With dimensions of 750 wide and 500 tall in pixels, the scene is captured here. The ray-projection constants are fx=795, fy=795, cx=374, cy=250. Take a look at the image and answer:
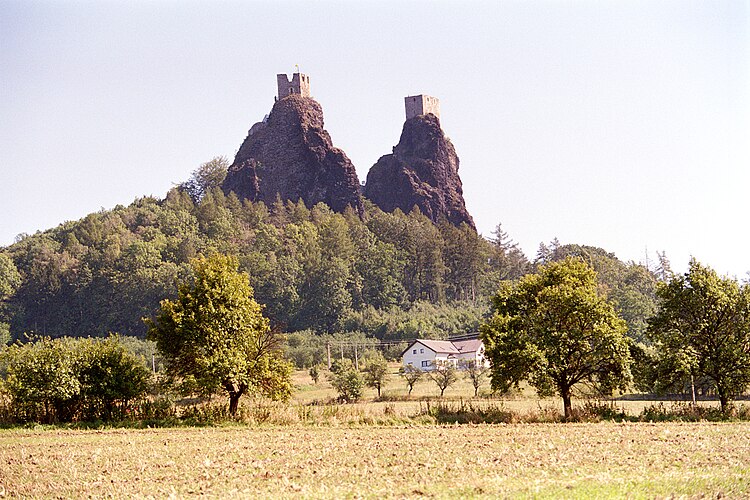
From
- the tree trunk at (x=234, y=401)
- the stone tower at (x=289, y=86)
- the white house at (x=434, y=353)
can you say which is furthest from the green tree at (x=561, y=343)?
the stone tower at (x=289, y=86)

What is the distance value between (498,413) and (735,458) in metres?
14.9

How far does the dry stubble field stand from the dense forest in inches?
3519

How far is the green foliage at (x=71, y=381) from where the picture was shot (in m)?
37.3

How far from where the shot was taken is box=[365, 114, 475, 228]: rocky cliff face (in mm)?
177750

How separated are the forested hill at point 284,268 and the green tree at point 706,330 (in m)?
77.4

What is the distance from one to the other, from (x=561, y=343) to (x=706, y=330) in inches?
263

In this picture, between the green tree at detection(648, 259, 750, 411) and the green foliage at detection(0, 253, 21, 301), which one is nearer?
the green tree at detection(648, 259, 750, 411)

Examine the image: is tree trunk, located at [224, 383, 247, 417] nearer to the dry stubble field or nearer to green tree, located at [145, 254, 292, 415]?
green tree, located at [145, 254, 292, 415]

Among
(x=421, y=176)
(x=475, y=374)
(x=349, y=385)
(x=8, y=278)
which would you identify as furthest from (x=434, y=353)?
(x=421, y=176)

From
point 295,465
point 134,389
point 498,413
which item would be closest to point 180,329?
point 134,389

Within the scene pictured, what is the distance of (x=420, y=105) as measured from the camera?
609 ft

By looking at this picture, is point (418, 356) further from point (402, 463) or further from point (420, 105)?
point (420, 105)

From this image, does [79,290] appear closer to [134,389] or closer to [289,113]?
[289,113]

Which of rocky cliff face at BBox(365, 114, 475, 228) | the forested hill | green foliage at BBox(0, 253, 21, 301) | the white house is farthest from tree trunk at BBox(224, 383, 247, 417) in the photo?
rocky cliff face at BBox(365, 114, 475, 228)
